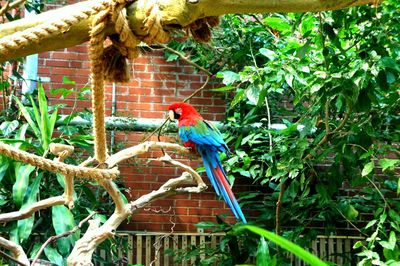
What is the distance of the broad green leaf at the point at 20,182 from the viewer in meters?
2.25

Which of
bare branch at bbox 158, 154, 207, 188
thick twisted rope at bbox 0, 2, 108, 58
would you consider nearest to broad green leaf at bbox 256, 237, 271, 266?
bare branch at bbox 158, 154, 207, 188

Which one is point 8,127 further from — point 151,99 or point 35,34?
point 35,34

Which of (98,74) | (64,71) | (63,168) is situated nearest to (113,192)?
(63,168)

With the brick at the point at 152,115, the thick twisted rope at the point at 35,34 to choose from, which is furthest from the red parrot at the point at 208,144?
the thick twisted rope at the point at 35,34

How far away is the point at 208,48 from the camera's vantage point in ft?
10.4

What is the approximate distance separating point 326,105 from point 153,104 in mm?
1387

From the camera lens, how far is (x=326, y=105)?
2.20m

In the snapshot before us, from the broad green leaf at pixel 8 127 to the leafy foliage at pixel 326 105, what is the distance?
1068 millimetres

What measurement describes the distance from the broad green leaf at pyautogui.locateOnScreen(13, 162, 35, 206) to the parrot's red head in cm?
68

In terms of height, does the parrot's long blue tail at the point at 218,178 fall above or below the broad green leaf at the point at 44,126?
below

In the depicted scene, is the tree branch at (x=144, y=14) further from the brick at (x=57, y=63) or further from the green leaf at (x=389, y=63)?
the brick at (x=57, y=63)

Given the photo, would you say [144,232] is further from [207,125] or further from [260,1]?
[260,1]

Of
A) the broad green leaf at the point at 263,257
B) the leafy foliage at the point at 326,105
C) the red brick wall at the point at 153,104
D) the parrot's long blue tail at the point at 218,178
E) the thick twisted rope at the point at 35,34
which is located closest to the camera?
the thick twisted rope at the point at 35,34

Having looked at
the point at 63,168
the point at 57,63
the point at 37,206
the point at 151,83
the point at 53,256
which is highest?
the point at 57,63
